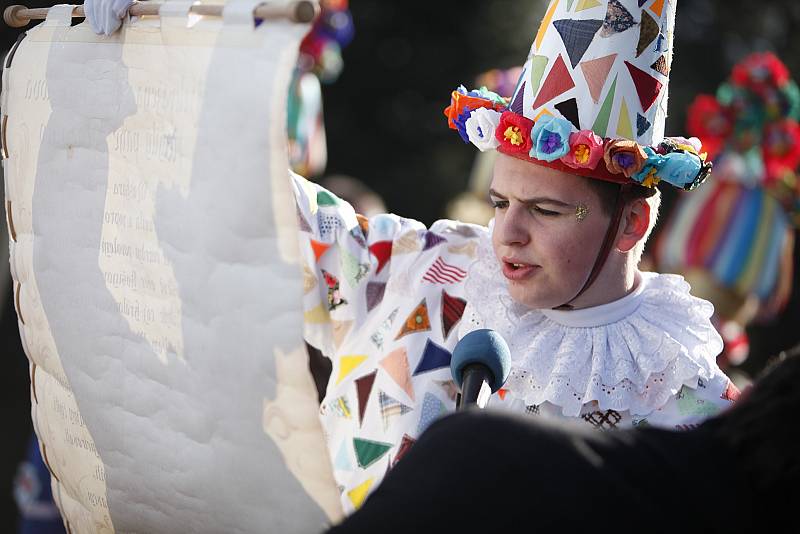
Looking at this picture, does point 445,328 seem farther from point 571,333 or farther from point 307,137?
point 307,137

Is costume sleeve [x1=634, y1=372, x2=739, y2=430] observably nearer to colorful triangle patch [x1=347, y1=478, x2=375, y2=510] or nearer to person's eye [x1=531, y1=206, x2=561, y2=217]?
person's eye [x1=531, y1=206, x2=561, y2=217]

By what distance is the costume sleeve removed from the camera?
6.02 feet

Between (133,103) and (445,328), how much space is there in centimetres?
82

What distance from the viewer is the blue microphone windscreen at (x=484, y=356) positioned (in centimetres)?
134

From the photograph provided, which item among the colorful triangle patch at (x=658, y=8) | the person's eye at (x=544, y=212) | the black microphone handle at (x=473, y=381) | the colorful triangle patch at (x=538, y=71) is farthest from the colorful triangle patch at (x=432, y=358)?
the colorful triangle patch at (x=658, y=8)

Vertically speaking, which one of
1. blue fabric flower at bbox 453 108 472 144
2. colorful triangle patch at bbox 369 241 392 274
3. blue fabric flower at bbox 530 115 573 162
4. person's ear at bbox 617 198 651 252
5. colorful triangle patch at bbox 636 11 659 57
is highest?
colorful triangle patch at bbox 636 11 659 57

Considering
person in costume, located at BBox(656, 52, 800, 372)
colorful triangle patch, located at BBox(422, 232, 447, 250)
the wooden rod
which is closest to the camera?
the wooden rod

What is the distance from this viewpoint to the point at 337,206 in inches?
83.2

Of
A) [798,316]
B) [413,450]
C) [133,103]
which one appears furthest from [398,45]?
[413,450]

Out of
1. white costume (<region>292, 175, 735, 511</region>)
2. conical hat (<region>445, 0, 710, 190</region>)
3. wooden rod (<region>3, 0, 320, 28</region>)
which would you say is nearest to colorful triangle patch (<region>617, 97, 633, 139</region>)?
conical hat (<region>445, 0, 710, 190</region>)

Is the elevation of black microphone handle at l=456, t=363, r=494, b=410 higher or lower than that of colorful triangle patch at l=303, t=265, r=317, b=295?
higher

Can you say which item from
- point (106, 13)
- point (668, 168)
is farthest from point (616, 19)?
point (106, 13)

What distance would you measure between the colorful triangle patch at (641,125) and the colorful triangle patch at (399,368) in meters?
0.63

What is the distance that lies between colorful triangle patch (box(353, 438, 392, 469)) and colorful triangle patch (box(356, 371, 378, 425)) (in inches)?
1.7
